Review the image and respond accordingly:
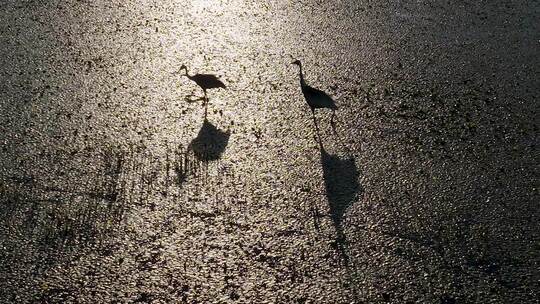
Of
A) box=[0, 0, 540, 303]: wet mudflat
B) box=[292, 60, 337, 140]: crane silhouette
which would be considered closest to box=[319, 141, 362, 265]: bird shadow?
box=[0, 0, 540, 303]: wet mudflat

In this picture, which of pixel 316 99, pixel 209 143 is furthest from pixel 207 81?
pixel 316 99

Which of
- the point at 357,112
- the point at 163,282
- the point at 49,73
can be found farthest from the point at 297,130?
the point at 49,73

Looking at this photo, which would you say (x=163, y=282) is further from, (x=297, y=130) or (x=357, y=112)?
(x=357, y=112)

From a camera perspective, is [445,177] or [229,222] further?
[445,177]

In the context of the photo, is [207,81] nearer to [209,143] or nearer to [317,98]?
[209,143]

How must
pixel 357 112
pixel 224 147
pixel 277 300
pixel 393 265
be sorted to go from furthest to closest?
pixel 357 112, pixel 224 147, pixel 393 265, pixel 277 300

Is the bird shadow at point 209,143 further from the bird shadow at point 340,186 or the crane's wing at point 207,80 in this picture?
the bird shadow at point 340,186

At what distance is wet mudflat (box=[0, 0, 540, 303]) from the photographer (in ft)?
4.78

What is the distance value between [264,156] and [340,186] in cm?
25

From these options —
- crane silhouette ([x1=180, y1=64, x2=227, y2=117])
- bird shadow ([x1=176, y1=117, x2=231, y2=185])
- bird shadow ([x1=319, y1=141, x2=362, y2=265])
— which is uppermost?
bird shadow ([x1=319, y1=141, x2=362, y2=265])

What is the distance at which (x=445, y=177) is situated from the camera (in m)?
1.82

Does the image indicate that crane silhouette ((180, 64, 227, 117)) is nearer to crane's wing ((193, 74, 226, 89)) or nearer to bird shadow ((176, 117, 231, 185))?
crane's wing ((193, 74, 226, 89))

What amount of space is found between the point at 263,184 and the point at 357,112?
0.50m

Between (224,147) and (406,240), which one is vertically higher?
(406,240)
